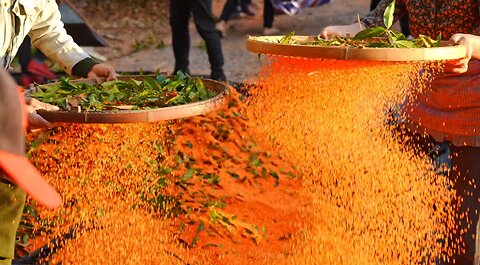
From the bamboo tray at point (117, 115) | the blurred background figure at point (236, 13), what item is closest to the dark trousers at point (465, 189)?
the bamboo tray at point (117, 115)

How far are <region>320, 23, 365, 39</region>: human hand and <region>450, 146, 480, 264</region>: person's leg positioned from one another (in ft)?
1.82

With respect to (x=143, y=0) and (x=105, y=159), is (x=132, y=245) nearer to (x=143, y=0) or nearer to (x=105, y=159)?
(x=105, y=159)

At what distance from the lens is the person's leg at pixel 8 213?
2109 mm

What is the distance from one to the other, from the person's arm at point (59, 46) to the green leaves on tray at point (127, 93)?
0.11 m

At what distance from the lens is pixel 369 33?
8.48 ft

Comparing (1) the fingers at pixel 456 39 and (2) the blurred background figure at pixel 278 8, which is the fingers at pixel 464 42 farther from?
(2) the blurred background figure at pixel 278 8

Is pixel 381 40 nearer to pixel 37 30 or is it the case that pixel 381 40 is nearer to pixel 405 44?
pixel 405 44

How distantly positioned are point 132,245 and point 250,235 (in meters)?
0.54

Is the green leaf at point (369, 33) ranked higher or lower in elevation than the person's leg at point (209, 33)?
higher

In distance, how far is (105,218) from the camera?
10.5 ft

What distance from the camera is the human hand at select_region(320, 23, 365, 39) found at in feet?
9.11

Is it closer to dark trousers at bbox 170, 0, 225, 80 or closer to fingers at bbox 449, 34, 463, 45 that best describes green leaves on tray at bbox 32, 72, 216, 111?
fingers at bbox 449, 34, 463, 45

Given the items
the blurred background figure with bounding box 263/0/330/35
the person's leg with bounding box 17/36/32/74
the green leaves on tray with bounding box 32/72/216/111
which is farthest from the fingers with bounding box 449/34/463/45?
the blurred background figure with bounding box 263/0/330/35

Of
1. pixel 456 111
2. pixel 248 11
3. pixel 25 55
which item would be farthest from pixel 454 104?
pixel 248 11
